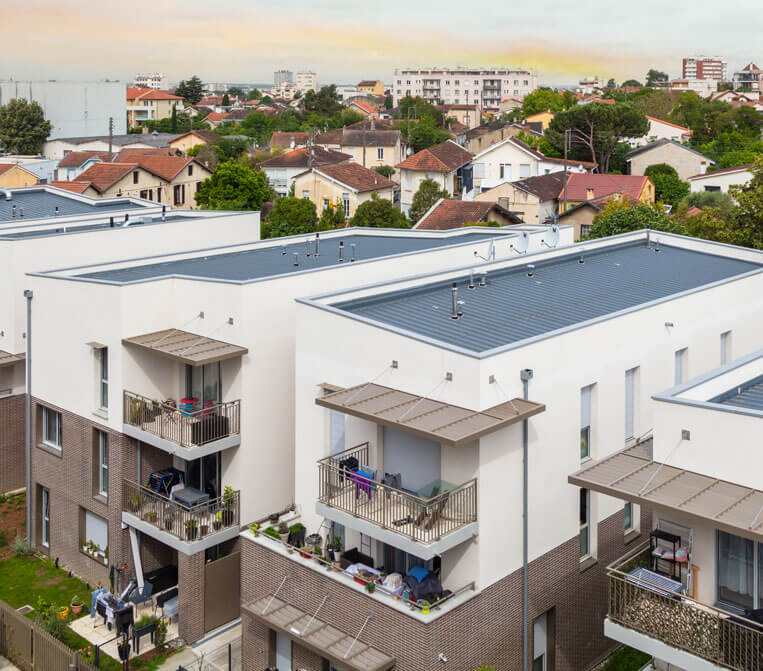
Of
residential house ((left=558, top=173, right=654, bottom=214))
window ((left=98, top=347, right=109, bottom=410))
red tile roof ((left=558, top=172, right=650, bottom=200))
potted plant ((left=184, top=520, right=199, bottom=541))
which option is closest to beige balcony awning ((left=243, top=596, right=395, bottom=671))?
potted plant ((left=184, top=520, right=199, bottom=541))

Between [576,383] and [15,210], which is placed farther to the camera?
[15,210]

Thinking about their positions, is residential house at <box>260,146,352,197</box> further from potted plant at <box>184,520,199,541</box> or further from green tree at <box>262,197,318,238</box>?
potted plant at <box>184,520,199,541</box>

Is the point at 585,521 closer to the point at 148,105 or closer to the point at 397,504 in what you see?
the point at 397,504

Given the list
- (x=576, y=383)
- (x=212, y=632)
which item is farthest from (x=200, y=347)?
(x=576, y=383)

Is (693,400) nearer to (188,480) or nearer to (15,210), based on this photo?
(188,480)

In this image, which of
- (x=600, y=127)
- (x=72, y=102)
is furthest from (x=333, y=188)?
(x=72, y=102)
